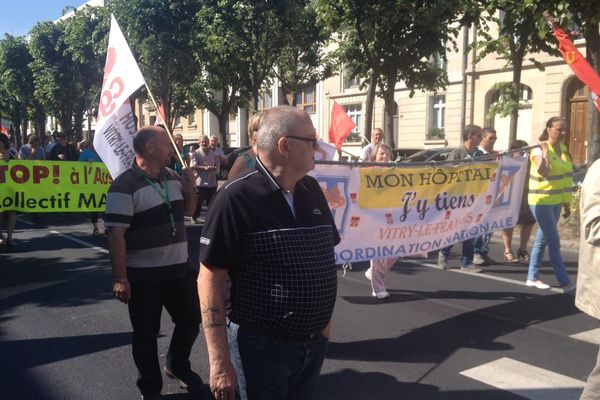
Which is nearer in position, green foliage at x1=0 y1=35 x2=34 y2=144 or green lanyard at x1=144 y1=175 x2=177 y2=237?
green lanyard at x1=144 y1=175 x2=177 y2=237

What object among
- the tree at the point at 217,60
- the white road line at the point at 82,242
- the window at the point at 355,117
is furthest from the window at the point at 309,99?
the white road line at the point at 82,242

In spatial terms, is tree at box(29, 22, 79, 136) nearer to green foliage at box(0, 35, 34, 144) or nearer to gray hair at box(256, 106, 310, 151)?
green foliage at box(0, 35, 34, 144)

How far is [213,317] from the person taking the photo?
231cm

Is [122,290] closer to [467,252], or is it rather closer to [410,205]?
[410,205]

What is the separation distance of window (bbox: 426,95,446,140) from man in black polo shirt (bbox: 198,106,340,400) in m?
29.4

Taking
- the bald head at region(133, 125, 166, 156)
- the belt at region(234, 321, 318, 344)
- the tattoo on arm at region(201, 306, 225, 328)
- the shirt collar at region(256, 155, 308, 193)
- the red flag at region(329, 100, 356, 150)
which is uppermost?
the red flag at region(329, 100, 356, 150)

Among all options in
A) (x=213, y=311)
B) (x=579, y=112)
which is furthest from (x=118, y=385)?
(x=579, y=112)

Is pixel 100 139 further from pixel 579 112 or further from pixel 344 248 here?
pixel 579 112

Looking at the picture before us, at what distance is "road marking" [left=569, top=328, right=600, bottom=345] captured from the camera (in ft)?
16.5

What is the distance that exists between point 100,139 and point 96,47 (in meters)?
31.1

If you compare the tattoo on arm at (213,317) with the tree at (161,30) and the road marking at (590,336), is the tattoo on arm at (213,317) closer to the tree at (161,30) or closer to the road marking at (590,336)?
the road marking at (590,336)

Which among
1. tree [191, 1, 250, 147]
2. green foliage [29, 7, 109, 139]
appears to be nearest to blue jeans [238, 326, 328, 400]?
tree [191, 1, 250, 147]

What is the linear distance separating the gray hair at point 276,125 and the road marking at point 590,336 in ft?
12.9

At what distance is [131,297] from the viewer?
374cm
